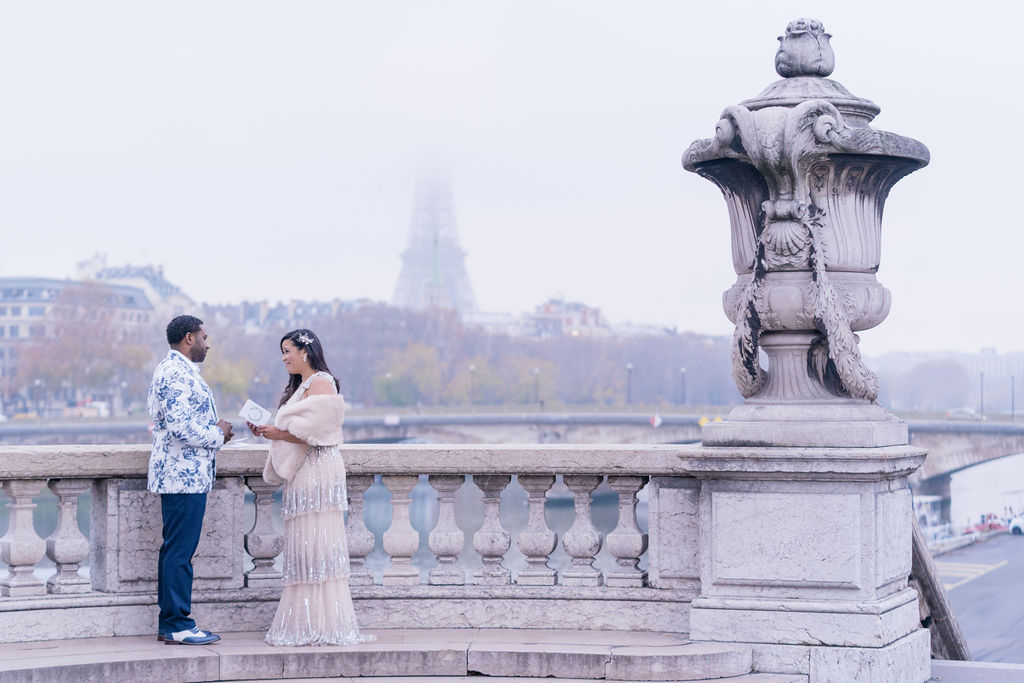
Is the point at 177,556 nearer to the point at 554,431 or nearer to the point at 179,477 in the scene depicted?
the point at 179,477

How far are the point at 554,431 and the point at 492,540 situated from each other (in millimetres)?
73622

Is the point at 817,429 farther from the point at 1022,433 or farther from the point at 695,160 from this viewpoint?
the point at 1022,433

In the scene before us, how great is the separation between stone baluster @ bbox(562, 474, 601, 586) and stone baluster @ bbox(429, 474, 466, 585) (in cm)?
50

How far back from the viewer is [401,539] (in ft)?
21.4

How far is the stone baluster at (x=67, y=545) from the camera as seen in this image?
20.6ft

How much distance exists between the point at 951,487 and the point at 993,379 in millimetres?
51584

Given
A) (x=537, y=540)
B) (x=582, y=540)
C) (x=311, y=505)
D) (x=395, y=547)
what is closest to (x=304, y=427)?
(x=311, y=505)

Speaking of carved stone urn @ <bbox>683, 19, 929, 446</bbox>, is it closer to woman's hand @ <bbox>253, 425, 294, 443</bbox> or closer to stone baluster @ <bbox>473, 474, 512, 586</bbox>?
stone baluster @ <bbox>473, 474, 512, 586</bbox>

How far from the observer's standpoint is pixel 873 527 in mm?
5852

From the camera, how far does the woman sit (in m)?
6.02

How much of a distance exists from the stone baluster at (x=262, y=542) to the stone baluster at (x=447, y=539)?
2.37 feet

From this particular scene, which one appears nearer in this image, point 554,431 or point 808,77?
point 808,77

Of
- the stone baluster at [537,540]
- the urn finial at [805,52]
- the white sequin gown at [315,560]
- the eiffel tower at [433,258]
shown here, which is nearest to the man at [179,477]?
the white sequin gown at [315,560]

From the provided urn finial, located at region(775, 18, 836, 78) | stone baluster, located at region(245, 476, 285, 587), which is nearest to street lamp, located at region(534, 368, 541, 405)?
stone baluster, located at region(245, 476, 285, 587)
